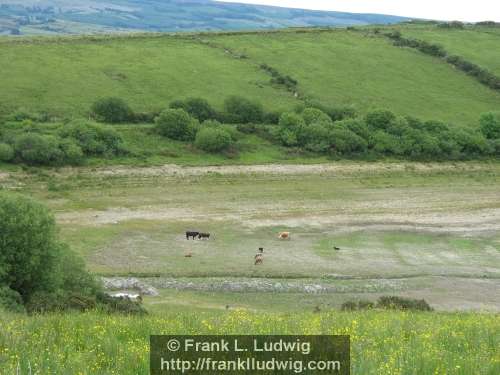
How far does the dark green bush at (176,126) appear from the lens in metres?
82.7

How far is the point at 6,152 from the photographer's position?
69812mm

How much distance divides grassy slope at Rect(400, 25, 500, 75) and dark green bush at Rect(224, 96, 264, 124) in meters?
49.5

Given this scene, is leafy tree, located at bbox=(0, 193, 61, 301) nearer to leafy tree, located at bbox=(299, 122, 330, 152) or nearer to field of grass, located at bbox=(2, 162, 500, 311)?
field of grass, located at bbox=(2, 162, 500, 311)

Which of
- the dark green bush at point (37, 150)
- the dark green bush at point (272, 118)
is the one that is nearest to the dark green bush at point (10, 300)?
the dark green bush at point (37, 150)

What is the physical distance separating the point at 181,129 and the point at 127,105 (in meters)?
9.06

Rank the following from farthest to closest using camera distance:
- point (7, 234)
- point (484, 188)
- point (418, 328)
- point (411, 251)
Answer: point (484, 188), point (411, 251), point (7, 234), point (418, 328)

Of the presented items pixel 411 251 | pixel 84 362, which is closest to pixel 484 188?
pixel 411 251

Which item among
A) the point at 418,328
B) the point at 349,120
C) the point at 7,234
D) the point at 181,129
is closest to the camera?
the point at 418,328

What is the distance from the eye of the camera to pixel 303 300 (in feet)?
130

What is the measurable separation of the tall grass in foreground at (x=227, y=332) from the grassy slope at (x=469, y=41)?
363 ft

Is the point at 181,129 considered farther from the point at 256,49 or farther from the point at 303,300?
the point at 303,300

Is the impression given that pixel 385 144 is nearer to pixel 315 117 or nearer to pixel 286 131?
pixel 315 117

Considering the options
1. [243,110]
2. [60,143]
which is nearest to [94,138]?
[60,143]

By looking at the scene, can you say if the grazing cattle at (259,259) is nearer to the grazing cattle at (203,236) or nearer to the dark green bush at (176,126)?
the grazing cattle at (203,236)
